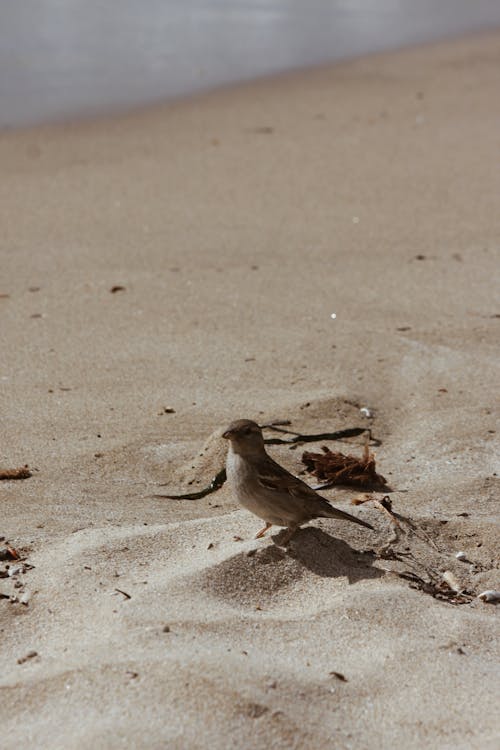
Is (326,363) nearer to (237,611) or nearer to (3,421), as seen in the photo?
(3,421)

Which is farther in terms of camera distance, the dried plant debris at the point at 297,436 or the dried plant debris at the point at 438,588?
the dried plant debris at the point at 297,436

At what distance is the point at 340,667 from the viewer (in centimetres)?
344

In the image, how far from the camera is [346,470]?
188 inches

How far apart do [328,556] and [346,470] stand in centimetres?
76

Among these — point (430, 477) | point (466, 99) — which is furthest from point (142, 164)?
point (430, 477)

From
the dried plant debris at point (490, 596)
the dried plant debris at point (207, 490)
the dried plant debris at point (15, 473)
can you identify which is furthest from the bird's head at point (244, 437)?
the dried plant debris at point (15, 473)

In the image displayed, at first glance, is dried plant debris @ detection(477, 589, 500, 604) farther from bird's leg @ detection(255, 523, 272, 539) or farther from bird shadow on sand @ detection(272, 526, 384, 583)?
bird's leg @ detection(255, 523, 272, 539)

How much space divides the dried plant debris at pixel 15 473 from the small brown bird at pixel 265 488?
1.12m

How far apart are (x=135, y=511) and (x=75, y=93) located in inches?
368

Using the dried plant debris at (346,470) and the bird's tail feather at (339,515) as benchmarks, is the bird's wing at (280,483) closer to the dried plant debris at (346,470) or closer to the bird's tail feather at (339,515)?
the bird's tail feather at (339,515)

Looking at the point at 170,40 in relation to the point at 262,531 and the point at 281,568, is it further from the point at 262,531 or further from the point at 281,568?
the point at 281,568

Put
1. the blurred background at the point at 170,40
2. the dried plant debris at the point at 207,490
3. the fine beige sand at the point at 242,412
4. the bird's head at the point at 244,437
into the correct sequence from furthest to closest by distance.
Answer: the blurred background at the point at 170,40 → the dried plant debris at the point at 207,490 → the bird's head at the point at 244,437 → the fine beige sand at the point at 242,412

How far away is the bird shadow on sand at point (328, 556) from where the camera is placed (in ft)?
13.1

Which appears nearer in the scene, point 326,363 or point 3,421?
point 3,421
